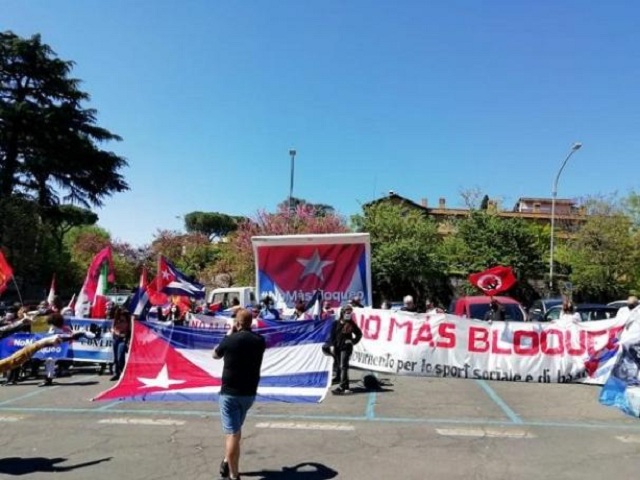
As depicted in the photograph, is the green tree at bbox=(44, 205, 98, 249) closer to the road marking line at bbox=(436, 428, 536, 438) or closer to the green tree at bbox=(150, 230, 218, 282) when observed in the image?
the green tree at bbox=(150, 230, 218, 282)

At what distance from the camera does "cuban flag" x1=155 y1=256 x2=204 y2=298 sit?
17.4m

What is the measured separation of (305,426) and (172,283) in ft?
32.7

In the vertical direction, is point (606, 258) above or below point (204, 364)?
above

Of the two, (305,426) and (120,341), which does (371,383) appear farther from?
(120,341)

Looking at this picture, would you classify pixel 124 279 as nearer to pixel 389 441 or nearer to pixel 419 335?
pixel 419 335

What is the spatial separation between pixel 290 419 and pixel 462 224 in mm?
34442

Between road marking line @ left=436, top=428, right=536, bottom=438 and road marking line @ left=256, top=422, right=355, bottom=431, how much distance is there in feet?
4.35

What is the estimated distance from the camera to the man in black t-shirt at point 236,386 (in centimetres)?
607

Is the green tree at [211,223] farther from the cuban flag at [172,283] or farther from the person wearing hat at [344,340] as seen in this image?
the person wearing hat at [344,340]

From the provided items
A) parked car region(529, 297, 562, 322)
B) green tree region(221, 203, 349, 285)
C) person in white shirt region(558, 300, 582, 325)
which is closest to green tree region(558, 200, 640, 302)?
green tree region(221, 203, 349, 285)

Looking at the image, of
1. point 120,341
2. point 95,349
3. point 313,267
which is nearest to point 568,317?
point 313,267

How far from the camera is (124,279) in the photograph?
57281 mm

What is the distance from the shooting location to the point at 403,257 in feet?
125

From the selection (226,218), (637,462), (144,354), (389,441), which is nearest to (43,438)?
(144,354)
